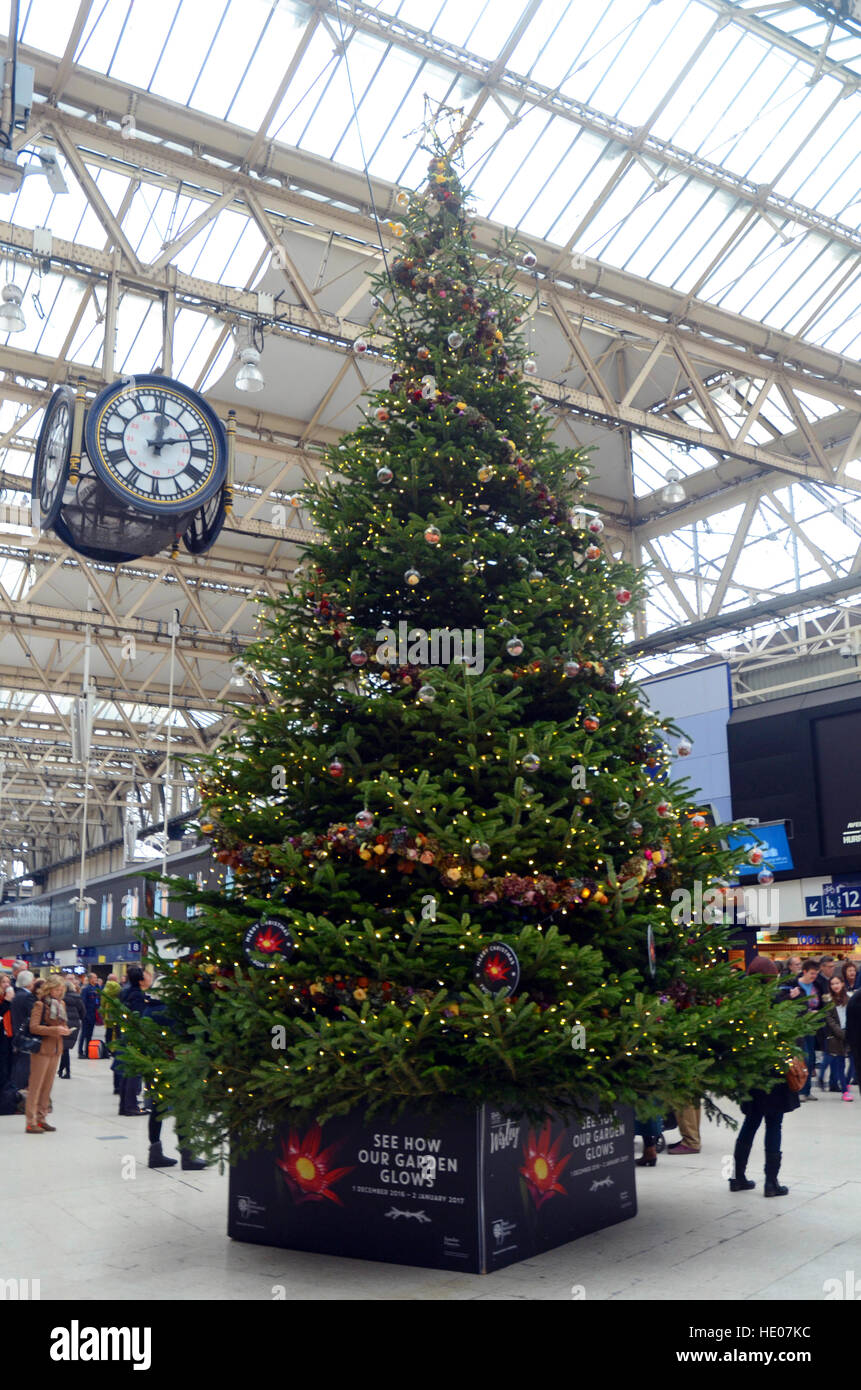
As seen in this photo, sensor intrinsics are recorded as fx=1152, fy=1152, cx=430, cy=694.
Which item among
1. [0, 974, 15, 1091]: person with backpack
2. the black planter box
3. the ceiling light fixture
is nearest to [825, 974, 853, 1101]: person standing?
the black planter box

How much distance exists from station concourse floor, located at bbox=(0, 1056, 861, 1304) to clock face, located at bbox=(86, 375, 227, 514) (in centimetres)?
542

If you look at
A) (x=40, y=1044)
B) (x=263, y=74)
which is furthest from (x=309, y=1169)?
(x=263, y=74)

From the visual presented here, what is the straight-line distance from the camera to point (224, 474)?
33.9 feet

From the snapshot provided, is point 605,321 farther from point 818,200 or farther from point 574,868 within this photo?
point 574,868

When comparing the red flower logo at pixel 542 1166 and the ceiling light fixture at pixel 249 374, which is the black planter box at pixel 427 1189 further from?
the ceiling light fixture at pixel 249 374

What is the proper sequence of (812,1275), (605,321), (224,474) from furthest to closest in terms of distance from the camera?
(605,321), (224,474), (812,1275)

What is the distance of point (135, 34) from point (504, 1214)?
13869 mm

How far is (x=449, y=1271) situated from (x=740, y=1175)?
9.79 feet

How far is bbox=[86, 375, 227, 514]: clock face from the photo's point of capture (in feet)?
31.9

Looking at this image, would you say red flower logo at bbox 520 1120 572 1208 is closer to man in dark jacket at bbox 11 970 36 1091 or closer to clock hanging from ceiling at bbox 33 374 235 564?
clock hanging from ceiling at bbox 33 374 235 564

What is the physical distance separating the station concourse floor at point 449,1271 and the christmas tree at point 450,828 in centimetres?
72

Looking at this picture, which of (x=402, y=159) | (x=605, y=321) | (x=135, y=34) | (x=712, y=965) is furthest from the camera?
(x=605, y=321)

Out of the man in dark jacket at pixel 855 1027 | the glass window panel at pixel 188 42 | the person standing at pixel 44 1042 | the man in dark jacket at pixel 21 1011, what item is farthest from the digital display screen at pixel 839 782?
the glass window panel at pixel 188 42

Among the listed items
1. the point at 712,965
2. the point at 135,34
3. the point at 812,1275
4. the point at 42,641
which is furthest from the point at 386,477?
the point at 42,641
